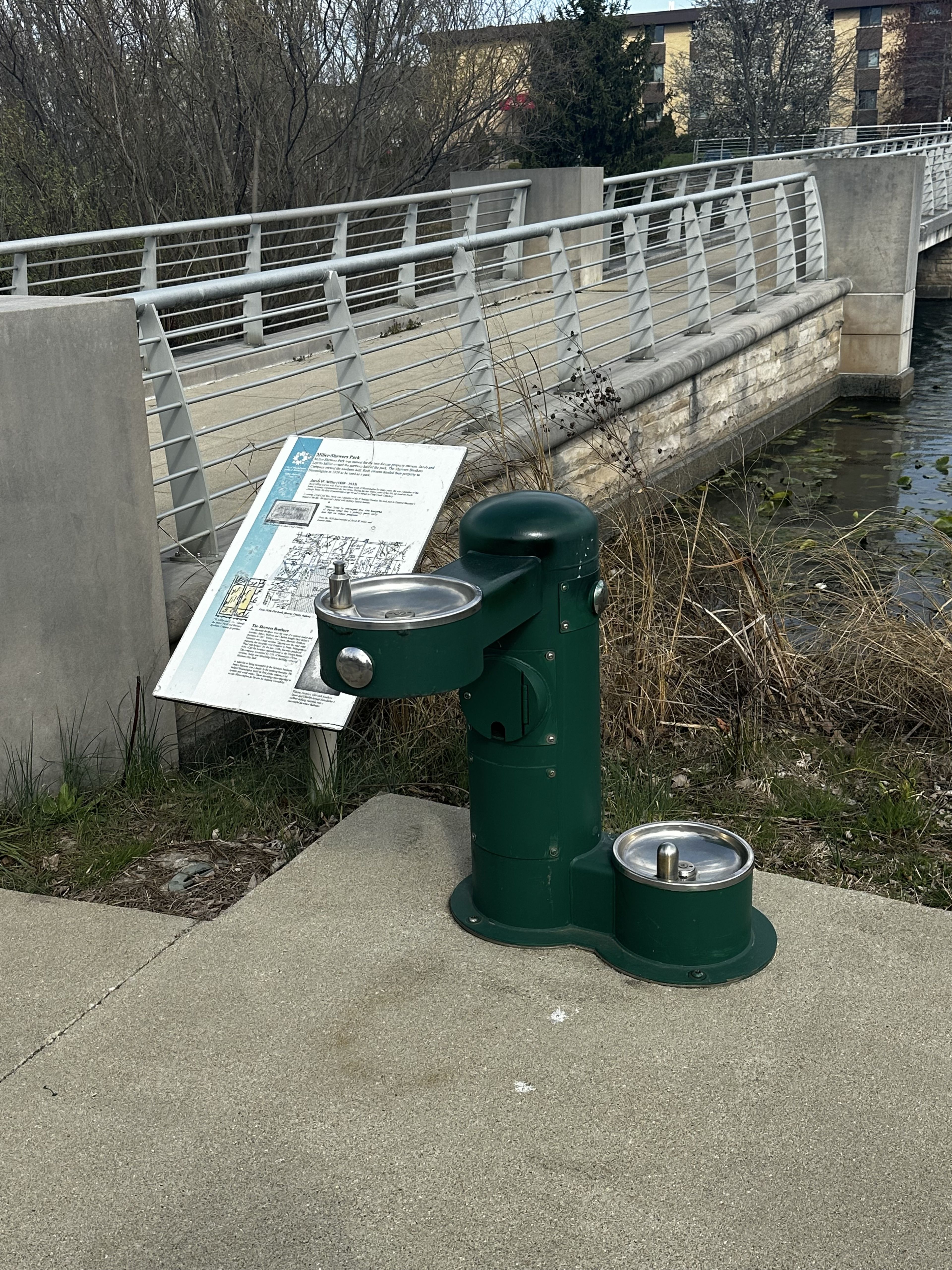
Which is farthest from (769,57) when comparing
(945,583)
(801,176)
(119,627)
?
(119,627)

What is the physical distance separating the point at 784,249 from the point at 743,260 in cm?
154

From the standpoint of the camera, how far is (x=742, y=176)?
21.9 m

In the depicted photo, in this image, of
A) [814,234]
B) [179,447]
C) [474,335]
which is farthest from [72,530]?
[814,234]

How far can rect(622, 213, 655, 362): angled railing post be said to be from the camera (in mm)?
→ 10320

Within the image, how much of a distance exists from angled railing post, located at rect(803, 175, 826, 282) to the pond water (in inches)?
66.6

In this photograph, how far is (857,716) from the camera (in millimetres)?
5062

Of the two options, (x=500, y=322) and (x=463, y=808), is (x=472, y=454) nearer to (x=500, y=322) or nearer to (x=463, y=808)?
(x=463, y=808)

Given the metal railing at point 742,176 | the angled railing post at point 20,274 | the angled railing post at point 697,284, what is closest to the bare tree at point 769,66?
the metal railing at point 742,176

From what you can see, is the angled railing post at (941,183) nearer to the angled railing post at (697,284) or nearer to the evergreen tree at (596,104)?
the evergreen tree at (596,104)

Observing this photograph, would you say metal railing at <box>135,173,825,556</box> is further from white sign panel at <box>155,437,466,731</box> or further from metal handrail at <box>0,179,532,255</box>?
metal handrail at <box>0,179,532,255</box>

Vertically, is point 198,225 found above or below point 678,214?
above

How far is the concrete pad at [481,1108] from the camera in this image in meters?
2.18

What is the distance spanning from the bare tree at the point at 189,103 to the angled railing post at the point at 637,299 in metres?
6.35

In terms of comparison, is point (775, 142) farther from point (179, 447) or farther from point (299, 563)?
point (299, 563)
